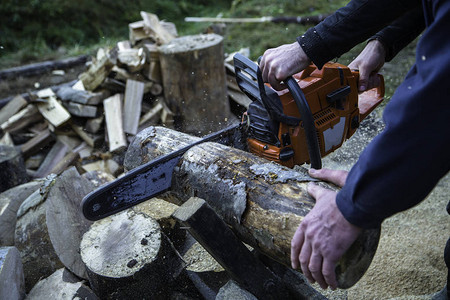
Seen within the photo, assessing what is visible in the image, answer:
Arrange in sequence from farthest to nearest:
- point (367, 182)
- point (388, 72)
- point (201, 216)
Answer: point (388, 72), point (201, 216), point (367, 182)

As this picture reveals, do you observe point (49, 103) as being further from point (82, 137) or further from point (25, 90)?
point (25, 90)

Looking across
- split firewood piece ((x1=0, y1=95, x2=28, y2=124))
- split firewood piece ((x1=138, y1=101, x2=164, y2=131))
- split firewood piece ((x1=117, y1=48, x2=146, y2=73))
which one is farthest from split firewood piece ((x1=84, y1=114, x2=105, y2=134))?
split firewood piece ((x1=0, y1=95, x2=28, y2=124))

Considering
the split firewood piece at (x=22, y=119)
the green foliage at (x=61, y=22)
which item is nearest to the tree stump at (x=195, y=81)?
the split firewood piece at (x=22, y=119)

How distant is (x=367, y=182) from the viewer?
1149mm

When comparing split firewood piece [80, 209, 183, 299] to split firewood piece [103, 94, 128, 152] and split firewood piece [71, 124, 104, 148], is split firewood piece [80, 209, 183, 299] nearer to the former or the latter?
split firewood piece [103, 94, 128, 152]

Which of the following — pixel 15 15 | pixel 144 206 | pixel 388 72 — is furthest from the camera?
pixel 15 15

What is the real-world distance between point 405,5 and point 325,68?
1.70ft

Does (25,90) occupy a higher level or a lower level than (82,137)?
higher

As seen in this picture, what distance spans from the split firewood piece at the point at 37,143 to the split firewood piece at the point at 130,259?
2.88m

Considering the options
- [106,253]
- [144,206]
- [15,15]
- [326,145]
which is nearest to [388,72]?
[326,145]

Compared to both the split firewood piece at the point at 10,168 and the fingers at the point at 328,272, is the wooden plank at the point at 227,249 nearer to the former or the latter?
the fingers at the point at 328,272

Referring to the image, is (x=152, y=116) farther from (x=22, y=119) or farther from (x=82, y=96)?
(x=22, y=119)

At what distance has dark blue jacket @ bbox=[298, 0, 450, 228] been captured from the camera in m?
1.01

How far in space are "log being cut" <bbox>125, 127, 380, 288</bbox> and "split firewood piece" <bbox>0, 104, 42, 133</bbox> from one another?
3693 millimetres
